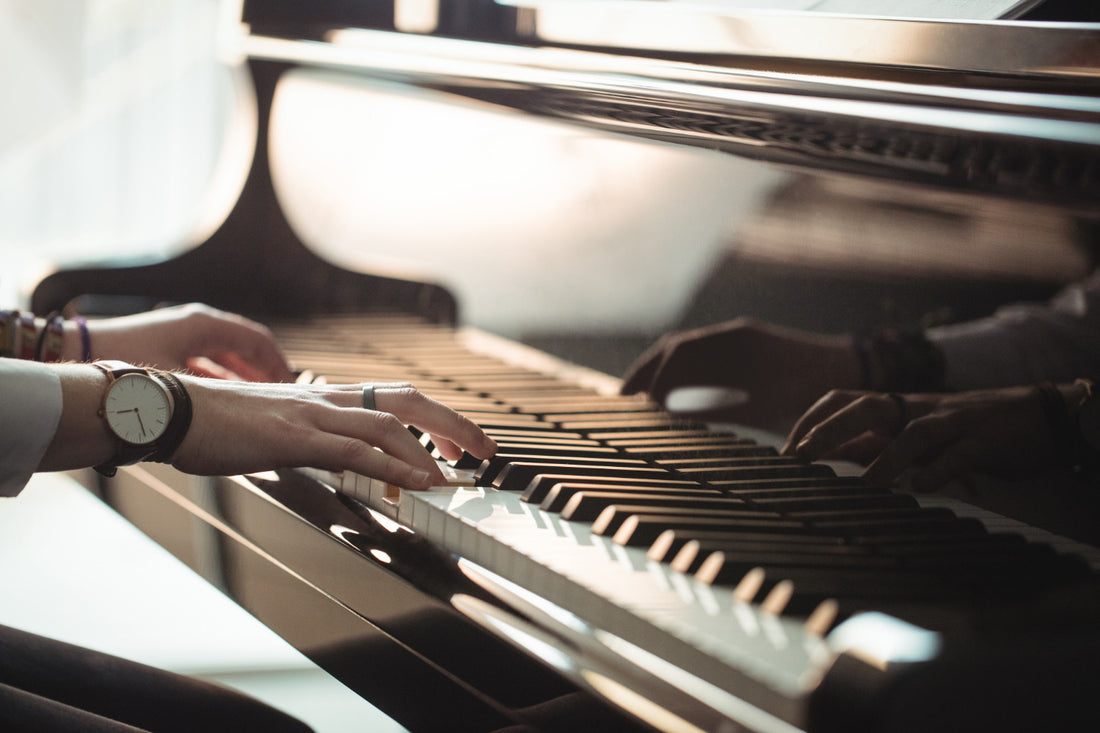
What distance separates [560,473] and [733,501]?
158mm

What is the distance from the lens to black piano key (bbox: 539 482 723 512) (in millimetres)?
791

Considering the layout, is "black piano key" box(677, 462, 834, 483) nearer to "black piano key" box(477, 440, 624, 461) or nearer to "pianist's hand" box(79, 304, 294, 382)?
"black piano key" box(477, 440, 624, 461)

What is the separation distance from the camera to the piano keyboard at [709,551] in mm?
549

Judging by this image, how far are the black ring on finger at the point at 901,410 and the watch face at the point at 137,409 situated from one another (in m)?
0.63

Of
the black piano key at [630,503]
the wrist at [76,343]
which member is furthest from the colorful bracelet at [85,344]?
the black piano key at [630,503]

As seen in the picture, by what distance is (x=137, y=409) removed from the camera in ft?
2.87

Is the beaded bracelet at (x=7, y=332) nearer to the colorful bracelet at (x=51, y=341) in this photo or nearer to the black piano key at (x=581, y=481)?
the colorful bracelet at (x=51, y=341)

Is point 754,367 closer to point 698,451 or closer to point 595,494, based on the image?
point 698,451

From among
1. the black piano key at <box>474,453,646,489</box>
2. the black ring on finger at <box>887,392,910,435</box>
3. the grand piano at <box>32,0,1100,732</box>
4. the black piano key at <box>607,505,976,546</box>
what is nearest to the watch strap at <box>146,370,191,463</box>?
the grand piano at <box>32,0,1100,732</box>

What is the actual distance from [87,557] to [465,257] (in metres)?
1.65

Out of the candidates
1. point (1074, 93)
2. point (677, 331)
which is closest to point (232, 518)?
point (677, 331)

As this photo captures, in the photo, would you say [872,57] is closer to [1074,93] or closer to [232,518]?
[1074,93]

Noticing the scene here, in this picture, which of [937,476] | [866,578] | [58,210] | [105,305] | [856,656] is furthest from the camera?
[58,210]

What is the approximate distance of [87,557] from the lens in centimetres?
271
